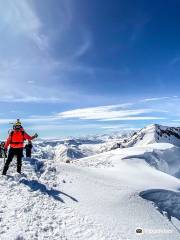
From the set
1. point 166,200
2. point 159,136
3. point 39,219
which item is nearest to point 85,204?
point 39,219

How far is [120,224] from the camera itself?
10836 mm

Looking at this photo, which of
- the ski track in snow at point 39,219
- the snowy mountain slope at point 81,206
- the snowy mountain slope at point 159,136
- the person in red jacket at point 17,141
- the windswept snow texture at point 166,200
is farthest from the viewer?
the snowy mountain slope at point 159,136

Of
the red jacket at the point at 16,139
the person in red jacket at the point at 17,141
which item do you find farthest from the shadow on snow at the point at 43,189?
the red jacket at the point at 16,139

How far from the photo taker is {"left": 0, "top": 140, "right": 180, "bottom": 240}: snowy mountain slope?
32.1 ft

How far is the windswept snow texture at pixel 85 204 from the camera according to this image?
32.1 feet

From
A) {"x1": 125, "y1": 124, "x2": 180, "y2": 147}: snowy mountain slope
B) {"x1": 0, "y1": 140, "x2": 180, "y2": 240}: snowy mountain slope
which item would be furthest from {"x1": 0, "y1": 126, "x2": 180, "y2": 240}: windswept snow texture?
{"x1": 125, "y1": 124, "x2": 180, "y2": 147}: snowy mountain slope

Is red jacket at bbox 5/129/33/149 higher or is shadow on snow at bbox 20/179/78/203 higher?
red jacket at bbox 5/129/33/149

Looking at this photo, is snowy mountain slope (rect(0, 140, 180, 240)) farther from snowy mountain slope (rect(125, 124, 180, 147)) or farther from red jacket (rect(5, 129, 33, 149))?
snowy mountain slope (rect(125, 124, 180, 147))

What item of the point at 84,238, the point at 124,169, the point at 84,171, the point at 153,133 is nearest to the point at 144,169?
the point at 124,169

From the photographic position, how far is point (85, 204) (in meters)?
12.5

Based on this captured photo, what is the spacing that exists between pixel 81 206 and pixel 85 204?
35 cm

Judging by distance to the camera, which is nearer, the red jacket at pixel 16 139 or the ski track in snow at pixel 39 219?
the ski track in snow at pixel 39 219

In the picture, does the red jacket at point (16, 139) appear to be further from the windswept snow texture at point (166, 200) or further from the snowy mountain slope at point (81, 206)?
the windswept snow texture at point (166, 200)

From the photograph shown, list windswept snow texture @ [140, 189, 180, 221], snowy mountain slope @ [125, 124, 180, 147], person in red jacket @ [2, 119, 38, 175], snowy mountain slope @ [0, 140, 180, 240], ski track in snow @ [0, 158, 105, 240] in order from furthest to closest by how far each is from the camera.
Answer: snowy mountain slope @ [125, 124, 180, 147]
person in red jacket @ [2, 119, 38, 175]
windswept snow texture @ [140, 189, 180, 221]
snowy mountain slope @ [0, 140, 180, 240]
ski track in snow @ [0, 158, 105, 240]
